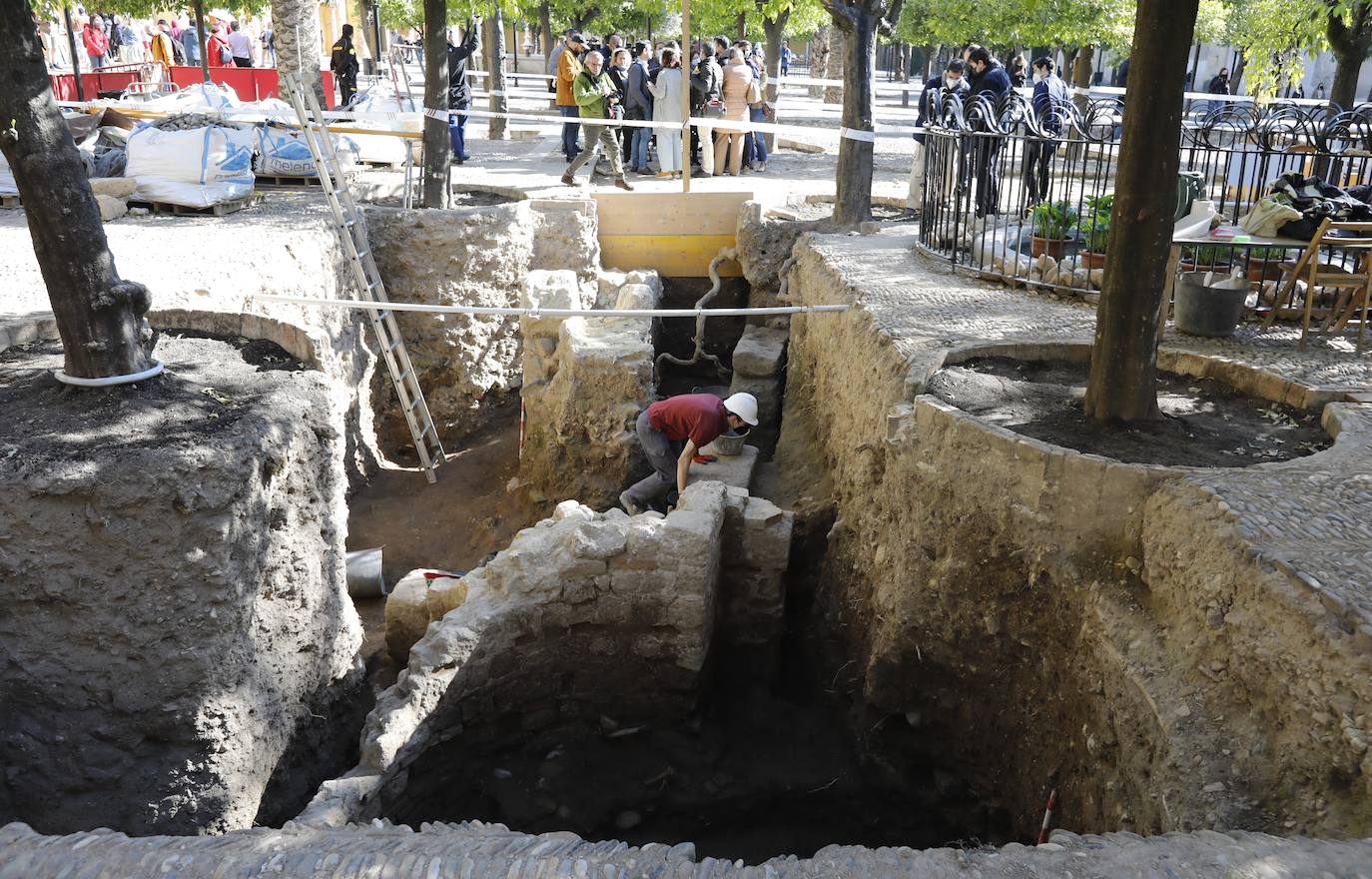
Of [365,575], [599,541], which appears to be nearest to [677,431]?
[599,541]

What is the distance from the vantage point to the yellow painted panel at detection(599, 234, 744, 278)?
1403 centimetres

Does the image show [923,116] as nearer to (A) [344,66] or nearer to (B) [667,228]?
→ (B) [667,228]

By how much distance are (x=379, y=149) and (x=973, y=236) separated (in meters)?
9.42

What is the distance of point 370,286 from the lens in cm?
1133

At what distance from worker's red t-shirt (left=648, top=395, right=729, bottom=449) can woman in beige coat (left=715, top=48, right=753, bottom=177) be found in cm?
857

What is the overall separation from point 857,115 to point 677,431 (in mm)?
5061

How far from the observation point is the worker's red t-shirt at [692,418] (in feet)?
29.3

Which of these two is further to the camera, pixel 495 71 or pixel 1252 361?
pixel 495 71

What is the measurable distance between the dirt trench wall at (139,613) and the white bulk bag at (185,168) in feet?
24.0

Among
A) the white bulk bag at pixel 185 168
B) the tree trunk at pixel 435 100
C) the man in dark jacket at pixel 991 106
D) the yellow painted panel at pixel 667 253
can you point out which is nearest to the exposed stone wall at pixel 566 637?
Result: the man in dark jacket at pixel 991 106

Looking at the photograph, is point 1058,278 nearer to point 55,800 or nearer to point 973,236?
point 973,236

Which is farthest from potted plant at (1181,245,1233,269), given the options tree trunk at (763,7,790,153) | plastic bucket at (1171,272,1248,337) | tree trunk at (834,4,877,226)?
tree trunk at (763,7,790,153)

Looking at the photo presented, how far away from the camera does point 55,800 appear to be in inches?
211

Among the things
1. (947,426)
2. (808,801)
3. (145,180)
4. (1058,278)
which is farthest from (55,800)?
(145,180)
